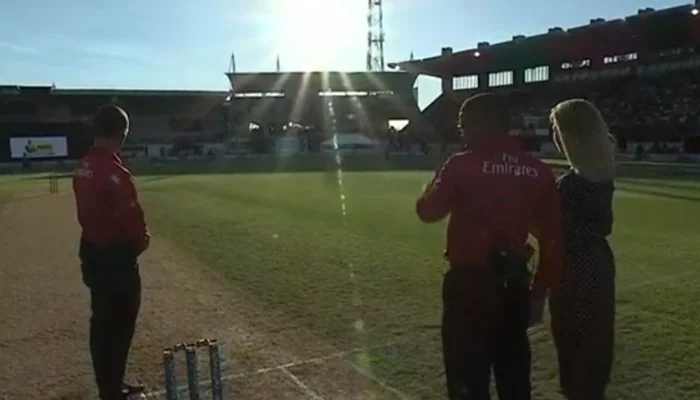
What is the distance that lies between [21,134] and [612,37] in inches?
2149

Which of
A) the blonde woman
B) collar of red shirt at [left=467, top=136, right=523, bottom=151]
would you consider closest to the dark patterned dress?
the blonde woman

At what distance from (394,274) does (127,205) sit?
614 cm

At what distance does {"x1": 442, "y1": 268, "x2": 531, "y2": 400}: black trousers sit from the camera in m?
3.57

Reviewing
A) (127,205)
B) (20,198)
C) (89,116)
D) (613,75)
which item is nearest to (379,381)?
(127,205)

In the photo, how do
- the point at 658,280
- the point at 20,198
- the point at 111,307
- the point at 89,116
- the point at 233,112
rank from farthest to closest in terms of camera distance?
the point at 233,112 < the point at 89,116 < the point at 20,198 < the point at 658,280 < the point at 111,307

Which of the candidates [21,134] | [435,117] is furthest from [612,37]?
[21,134]

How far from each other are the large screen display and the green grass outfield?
45.6 metres

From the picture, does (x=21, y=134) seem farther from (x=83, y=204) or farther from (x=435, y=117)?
(x=83, y=204)

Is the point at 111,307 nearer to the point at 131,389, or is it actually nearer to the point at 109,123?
the point at 131,389

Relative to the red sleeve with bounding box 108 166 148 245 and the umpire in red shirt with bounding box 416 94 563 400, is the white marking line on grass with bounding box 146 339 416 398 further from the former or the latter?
the umpire in red shirt with bounding box 416 94 563 400

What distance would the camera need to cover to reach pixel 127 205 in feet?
15.4

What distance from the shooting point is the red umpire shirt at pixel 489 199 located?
11.5ft

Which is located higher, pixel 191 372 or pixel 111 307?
pixel 111 307

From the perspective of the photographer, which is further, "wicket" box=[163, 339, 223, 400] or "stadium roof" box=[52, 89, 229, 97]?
"stadium roof" box=[52, 89, 229, 97]
